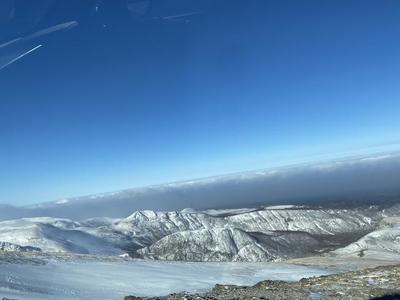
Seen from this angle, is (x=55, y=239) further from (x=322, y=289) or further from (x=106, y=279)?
(x=322, y=289)

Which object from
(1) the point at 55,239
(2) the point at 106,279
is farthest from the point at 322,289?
(1) the point at 55,239

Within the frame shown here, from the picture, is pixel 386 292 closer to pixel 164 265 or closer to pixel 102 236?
pixel 164 265

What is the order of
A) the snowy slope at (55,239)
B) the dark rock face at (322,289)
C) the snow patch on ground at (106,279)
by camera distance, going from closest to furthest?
1. the dark rock face at (322,289)
2. the snow patch on ground at (106,279)
3. the snowy slope at (55,239)

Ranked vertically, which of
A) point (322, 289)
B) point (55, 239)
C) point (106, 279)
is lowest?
point (55, 239)

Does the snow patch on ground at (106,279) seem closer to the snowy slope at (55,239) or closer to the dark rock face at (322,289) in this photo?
the dark rock face at (322,289)

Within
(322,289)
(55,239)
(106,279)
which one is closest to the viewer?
(322,289)

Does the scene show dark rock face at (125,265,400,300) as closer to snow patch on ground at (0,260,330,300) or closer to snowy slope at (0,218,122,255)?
snow patch on ground at (0,260,330,300)

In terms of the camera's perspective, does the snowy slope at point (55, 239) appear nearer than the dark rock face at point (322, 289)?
No

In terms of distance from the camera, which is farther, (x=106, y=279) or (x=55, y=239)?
(x=55, y=239)

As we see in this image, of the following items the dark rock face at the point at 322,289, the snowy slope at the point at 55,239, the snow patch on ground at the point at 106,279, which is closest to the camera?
the dark rock face at the point at 322,289

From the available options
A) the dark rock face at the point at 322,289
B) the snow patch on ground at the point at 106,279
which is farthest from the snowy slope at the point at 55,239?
the dark rock face at the point at 322,289

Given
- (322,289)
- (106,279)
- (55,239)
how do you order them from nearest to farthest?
(322,289) < (106,279) < (55,239)
